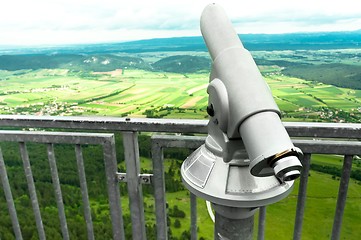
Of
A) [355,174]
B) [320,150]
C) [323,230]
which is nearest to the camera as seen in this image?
[320,150]

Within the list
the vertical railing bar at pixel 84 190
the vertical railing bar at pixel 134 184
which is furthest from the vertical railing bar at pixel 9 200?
the vertical railing bar at pixel 134 184

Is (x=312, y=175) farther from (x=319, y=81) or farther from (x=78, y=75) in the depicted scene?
(x=78, y=75)

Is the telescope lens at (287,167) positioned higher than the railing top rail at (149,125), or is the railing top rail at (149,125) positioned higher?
the telescope lens at (287,167)

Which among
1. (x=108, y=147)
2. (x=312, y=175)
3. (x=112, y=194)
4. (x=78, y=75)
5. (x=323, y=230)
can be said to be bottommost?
(x=78, y=75)

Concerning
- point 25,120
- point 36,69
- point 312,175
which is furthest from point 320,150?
point 36,69

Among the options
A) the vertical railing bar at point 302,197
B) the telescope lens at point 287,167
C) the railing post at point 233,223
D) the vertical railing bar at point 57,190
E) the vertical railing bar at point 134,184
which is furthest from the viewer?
the vertical railing bar at point 57,190

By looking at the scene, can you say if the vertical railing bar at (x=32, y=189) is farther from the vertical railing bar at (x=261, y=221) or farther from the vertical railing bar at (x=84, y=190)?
the vertical railing bar at (x=261, y=221)

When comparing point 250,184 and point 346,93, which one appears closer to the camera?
point 250,184

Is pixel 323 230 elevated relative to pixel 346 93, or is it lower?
elevated
